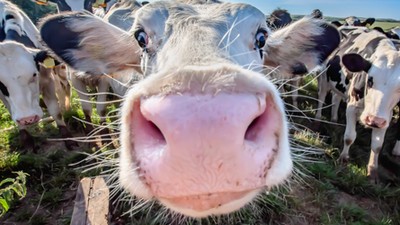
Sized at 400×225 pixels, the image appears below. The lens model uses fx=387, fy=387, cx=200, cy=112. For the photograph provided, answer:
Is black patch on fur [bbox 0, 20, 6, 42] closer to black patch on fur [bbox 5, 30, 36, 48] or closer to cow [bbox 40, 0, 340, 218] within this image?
black patch on fur [bbox 5, 30, 36, 48]

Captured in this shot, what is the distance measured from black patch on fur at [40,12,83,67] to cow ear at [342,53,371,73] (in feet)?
10.7

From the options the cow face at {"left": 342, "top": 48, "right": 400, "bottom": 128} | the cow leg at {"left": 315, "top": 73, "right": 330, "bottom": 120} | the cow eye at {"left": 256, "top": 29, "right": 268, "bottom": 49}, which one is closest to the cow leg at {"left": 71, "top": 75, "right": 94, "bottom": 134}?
the cow eye at {"left": 256, "top": 29, "right": 268, "bottom": 49}

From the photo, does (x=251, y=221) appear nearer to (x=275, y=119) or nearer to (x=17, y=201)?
(x=275, y=119)

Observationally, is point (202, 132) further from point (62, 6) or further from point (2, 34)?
point (62, 6)

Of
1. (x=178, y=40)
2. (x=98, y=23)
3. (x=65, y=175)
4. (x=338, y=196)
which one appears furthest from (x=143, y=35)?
(x=338, y=196)

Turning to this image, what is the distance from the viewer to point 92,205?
10.5 ft

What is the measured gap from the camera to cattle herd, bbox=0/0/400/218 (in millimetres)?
1321

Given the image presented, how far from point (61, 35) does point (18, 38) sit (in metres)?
2.95

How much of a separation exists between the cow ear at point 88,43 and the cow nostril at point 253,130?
183cm

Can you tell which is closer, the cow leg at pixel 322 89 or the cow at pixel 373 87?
the cow at pixel 373 87

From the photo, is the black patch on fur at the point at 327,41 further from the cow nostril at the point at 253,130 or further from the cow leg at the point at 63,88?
the cow leg at the point at 63,88

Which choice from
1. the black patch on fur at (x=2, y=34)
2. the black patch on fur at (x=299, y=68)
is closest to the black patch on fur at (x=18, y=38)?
the black patch on fur at (x=2, y=34)

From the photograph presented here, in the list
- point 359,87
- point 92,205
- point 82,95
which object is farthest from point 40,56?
point 359,87

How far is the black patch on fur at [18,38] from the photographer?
568 cm
